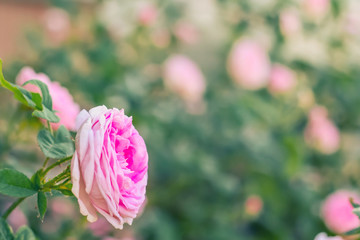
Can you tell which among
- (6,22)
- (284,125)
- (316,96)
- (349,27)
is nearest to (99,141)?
(284,125)

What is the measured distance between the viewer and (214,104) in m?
2.15

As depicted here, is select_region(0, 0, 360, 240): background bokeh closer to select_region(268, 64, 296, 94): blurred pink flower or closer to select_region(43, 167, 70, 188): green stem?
select_region(268, 64, 296, 94): blurred pink flower

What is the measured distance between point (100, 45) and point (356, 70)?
115cm

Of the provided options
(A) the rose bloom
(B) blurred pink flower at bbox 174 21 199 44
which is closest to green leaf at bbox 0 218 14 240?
(A) the rose bloom

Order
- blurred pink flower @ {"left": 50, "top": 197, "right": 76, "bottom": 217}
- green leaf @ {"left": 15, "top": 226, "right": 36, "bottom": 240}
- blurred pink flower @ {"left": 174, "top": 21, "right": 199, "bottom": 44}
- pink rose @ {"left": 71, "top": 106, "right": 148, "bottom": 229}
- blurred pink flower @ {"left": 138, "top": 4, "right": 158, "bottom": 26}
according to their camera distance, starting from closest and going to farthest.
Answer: pink rose @ {"left": 71, "top": 106, "right": 148, "bottom": 229} < green leaf @ {"left": 15, "top": 226, "right": 36, "bottom": 240} < blurred pink flower @ {"left": 50, "top": 197, "right": 76, "bottom": 217} < blurred pink flower @ {"left": 138, "top": 4, "right": 158, "bottom": 26} < blurred pink flower @ {"left": 174, "top": 21, "right": 199, "bottom": 44}

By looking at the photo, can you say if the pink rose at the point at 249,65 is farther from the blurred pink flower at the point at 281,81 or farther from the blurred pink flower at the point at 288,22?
the blurred pink flower at the point at 288,22

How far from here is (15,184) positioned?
1.78 feet

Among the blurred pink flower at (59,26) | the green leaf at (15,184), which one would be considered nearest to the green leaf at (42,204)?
the green leaf at (15,184)

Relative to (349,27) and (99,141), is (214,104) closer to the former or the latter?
(349,27)

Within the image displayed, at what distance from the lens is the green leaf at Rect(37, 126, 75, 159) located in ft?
1.85

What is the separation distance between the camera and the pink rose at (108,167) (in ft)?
1.58

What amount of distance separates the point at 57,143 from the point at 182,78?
1438 millimetres

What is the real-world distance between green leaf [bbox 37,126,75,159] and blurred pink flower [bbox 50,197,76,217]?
865 millimetres

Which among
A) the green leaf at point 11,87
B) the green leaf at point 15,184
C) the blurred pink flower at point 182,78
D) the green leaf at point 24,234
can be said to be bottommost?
the green leaf at point 24,234
